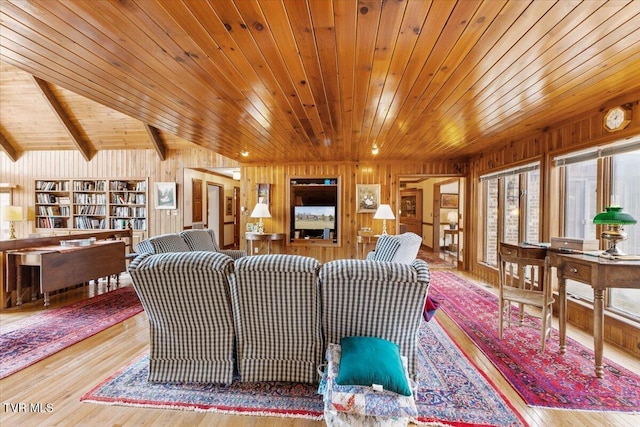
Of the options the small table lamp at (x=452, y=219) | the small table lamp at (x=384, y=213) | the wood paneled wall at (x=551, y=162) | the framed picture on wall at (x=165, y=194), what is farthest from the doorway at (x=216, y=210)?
the small table lamp at (x=452, y=219)

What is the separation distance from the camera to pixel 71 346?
274 cm

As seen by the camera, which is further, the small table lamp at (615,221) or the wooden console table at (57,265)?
the wooden console table at (57,265)

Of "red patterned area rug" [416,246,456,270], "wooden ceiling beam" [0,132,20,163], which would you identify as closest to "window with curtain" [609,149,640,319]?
"red patterned area rug" [416,246,456,270]

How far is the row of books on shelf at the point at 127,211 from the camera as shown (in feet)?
23.0

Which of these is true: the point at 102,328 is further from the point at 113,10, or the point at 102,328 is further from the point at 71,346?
the point at 113,10

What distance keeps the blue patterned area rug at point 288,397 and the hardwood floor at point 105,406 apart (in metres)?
0.06

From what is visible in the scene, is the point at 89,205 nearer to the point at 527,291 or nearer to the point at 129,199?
the point at 129,199

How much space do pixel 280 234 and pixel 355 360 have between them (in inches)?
193

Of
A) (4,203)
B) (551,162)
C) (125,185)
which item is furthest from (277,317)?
(4,203)

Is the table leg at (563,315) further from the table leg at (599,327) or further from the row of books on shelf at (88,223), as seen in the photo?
the row of books on shelf at (88,223)

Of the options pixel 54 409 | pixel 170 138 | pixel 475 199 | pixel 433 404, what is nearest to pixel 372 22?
pixel 433 404

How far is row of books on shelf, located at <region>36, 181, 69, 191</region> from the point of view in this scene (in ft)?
23.3

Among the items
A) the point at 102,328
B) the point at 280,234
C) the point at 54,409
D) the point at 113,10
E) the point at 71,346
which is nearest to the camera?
the point at 113,10

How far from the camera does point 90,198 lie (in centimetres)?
708
